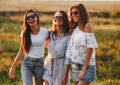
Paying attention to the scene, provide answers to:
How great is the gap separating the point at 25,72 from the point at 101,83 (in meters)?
3.65

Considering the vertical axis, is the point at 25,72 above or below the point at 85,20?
below

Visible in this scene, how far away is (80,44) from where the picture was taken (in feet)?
18.9

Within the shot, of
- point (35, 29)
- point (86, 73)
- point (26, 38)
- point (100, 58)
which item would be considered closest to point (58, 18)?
point (35, 29)

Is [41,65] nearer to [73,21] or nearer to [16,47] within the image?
[73,21]

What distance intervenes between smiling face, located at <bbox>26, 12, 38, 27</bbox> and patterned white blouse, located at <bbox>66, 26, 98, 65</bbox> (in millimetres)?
757

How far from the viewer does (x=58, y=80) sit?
6.38 metres

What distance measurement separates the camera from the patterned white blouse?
5727 mm

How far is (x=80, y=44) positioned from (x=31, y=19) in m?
1.00

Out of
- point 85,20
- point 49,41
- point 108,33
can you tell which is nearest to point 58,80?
point 49,41

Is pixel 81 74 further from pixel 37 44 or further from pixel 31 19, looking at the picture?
pixel 31 19

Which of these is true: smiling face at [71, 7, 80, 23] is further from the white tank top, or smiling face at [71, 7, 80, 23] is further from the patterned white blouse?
the white tank top

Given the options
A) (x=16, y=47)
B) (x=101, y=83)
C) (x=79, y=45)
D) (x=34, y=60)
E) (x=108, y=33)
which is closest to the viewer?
(x=79, y=45)

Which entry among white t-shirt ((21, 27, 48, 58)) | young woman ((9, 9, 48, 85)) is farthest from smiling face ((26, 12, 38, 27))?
white t-shirt ((21, 27, 48, 58))

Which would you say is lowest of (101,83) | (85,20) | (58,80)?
(101,83)
